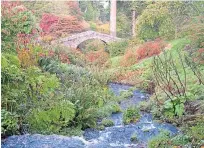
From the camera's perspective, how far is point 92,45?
86.7 ft

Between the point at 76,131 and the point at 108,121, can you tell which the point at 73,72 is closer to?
the point at 108,121

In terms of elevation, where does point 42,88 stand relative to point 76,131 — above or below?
above

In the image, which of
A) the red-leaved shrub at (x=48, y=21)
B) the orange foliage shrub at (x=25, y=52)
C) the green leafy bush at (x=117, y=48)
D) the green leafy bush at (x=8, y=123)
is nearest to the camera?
the green leafy bush at (x=8, y=123)

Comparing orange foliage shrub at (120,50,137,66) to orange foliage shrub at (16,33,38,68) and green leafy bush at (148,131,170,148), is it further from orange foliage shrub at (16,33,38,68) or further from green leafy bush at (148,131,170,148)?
green leafy bush at (148,131,170,148)

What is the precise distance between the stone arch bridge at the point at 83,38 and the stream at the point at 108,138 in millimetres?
15045

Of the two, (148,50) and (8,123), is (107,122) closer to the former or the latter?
(8,123)

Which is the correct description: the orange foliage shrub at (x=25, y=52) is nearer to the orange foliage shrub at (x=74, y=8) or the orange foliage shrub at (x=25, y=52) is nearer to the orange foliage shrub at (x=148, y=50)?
the orange foliage shrub at (x=148, y=50)

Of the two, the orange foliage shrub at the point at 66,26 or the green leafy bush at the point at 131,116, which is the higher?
the orange foliage shrub at the point at 66,26

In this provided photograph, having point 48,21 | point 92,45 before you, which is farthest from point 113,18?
point 48,21

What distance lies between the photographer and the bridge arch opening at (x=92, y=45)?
25953 millimetres

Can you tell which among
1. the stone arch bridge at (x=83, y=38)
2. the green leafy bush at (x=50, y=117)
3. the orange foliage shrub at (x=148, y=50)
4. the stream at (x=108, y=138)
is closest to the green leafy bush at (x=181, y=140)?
the stream at (x=108, y=138)

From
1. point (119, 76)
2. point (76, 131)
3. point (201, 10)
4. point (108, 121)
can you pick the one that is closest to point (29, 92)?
point (76, 131)

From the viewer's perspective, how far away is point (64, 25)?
1047 inches

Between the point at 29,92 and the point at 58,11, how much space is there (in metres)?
22.0
